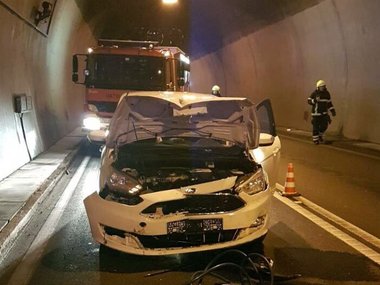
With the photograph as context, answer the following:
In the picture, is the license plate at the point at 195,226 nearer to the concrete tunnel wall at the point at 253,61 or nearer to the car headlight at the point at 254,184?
the car headlight at the point at 254,184

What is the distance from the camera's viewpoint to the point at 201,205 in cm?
549

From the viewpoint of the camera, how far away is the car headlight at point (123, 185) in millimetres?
5516

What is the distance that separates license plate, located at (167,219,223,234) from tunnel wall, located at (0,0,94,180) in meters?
5.56

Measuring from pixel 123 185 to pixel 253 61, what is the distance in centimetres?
2340

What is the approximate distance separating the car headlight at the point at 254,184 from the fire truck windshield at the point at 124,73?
9.12m

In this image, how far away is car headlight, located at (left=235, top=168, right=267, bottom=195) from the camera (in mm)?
5661

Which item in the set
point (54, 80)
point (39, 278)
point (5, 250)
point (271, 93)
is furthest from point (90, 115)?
point (271, 93)

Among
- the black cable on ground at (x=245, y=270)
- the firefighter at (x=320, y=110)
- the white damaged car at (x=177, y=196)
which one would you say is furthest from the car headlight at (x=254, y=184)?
the firefighter at (x=320, y=110)

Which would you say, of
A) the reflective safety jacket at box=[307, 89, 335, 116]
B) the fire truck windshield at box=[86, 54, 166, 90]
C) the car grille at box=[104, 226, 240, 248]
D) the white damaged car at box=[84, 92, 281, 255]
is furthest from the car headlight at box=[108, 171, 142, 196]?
the reflective safety jacket at box=[307, 89, 335, 116]

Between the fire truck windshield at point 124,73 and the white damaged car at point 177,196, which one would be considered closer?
the white damaged car at point 177,196

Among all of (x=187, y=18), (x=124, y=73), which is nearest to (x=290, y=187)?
(x=124, y=73)

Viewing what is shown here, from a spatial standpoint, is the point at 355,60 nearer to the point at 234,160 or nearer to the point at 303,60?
the point at 303,60

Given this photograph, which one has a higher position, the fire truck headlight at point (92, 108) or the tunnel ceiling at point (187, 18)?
the tunnel ceiling at point (187, 18)

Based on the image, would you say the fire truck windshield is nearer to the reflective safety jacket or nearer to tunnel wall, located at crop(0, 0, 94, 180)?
tunnel wall, located at crop(0, 0, 94, 180)
